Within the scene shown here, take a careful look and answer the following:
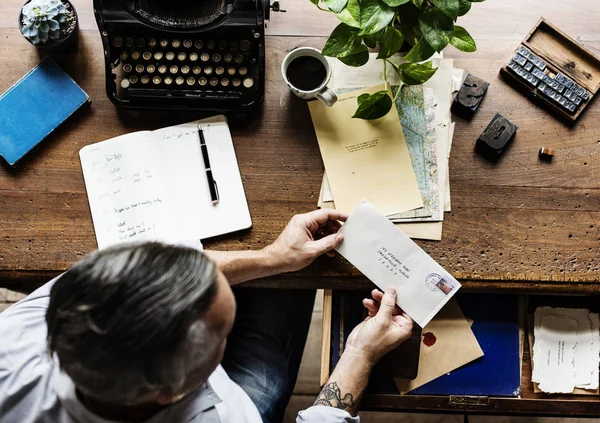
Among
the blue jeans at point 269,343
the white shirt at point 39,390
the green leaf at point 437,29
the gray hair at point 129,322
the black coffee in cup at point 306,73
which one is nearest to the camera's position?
the gray hair at point 129,322

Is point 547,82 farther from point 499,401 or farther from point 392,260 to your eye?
point 499,401

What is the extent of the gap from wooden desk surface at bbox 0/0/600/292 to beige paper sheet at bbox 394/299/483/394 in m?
0.13

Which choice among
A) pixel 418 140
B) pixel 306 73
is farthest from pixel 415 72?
pixel 306 73

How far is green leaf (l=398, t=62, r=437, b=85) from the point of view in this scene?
4.80 ft

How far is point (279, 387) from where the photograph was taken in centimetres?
171

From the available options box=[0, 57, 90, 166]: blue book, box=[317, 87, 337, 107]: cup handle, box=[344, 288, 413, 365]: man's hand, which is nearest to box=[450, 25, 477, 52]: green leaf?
box=[317, 87, 337, 107]: cup handle

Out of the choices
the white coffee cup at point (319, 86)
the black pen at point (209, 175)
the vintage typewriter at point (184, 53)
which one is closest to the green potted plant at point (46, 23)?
the vintage typewriter at point (184, 53)

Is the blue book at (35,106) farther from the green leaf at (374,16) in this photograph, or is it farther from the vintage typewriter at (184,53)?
the green leaf at (374,16)

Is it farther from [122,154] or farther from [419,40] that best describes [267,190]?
[419,40]

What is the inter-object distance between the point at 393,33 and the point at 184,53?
55 cm

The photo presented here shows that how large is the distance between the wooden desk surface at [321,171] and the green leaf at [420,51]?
0.23m

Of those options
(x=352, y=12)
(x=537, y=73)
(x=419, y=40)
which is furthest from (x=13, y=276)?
(x=537, y=73)

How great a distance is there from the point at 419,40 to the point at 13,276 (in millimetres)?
1170

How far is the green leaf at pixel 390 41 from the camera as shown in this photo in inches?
55.8
